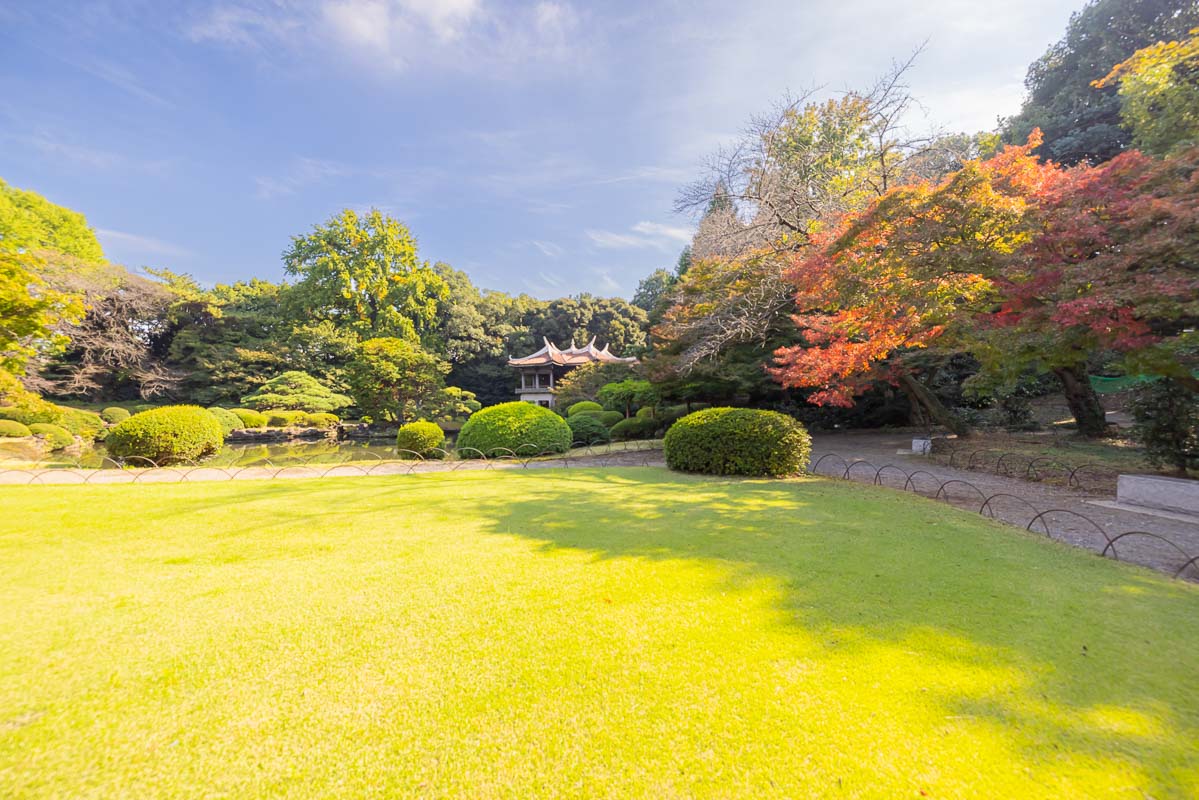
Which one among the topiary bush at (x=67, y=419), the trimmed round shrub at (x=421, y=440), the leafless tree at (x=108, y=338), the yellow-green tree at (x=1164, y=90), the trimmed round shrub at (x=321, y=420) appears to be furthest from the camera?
the trimmed round shrub at (x=321, y=420)

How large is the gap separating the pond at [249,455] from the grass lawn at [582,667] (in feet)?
23.4

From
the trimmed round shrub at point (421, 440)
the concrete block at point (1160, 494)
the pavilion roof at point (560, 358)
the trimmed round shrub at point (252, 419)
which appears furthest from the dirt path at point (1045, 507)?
the trimmed round shrub at point (252, 419)

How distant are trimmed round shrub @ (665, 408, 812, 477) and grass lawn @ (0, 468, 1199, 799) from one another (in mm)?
3510

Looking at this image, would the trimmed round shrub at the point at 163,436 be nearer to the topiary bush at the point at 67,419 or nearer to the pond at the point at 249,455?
the pond at the point at 249,455

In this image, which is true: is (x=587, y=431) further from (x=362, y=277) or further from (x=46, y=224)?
(x=46, y=224)

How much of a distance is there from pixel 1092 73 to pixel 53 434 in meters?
36.3

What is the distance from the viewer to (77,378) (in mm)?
17703

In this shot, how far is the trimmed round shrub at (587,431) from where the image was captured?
1412 centimetres

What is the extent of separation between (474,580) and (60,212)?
33870 mm

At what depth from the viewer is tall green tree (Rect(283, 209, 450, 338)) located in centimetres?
2398

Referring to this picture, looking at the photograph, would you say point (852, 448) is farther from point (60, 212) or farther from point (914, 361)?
point (60, 212)

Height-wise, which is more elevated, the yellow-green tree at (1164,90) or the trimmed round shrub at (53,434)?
the yellow-green tree at (1164,90)

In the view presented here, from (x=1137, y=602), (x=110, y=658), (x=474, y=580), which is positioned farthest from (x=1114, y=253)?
(x=110, y=658)

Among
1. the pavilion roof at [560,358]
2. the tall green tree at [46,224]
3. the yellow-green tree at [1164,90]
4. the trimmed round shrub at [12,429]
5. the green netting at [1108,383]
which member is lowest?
the trimmed round shrub at [12,429]
